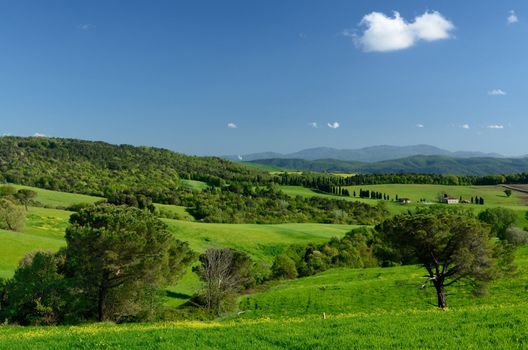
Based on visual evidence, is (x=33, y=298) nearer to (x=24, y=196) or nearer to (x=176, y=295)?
(x=176, y=295)

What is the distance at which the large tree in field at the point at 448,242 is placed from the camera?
35031mm

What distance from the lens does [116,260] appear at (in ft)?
117

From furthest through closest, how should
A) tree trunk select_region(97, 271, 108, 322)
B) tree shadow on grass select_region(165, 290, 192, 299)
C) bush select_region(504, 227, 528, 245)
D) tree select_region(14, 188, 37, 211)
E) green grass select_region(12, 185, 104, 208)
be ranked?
green grass select_region(12, 185, 104, 208) < tree select_region(14, 188, 37, 211) < bush select_region(504, 227, 528, 245) < tree shadow on grass select_region(165, 290, 192, 299) < tree trunk select_region(97, 271, 108, 322)

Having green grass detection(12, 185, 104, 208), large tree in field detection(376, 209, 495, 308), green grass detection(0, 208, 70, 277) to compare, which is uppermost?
large tree in field detection(376, 209, 495, 308)

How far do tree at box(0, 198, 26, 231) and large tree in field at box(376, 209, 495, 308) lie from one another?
80.7 metres

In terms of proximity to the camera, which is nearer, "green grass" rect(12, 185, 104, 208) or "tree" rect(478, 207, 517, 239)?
"tree" rect(478, 207, 517, 239)

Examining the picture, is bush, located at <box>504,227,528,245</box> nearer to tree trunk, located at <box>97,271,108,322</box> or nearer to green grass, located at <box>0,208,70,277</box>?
tree trunk, located at <box>97,271,108,322</box>

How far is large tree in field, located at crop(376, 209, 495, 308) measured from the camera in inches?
A: 1379

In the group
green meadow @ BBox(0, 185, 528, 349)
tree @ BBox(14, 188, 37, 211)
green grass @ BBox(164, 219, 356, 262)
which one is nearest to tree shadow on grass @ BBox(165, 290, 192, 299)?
green meadow @ BBox(0, 185, 528, 349)

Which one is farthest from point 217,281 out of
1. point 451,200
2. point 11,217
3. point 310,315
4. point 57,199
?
point 451,200

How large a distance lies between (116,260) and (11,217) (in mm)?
64934

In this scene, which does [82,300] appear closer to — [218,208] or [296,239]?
[296,239]

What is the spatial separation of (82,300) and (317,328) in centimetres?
2717

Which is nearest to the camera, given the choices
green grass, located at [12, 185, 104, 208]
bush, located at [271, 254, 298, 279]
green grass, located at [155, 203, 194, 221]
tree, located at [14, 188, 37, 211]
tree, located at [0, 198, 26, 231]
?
tree, located at [0, 198, 26, 231]
